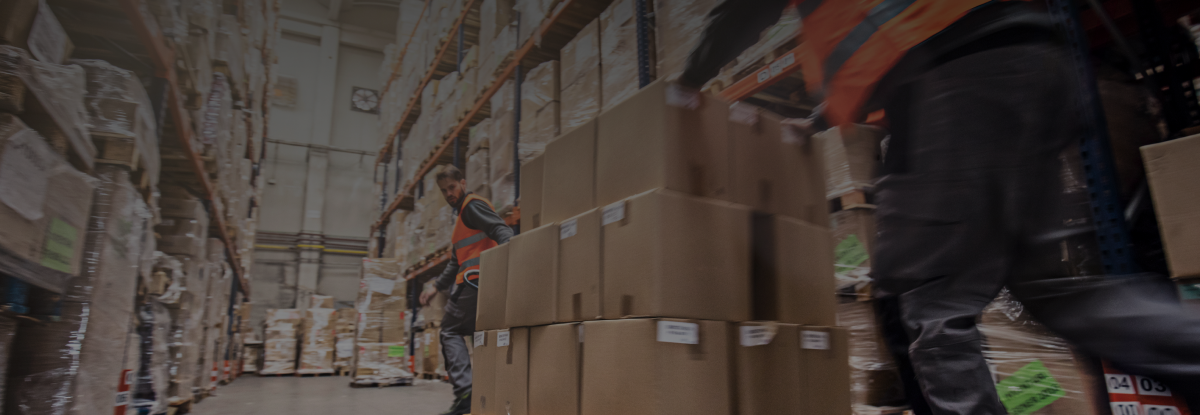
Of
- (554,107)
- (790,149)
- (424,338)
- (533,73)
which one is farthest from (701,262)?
(424,338)

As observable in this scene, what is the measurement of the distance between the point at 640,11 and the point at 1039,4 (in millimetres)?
2174

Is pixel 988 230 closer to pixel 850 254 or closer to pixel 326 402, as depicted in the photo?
pixel 850 254

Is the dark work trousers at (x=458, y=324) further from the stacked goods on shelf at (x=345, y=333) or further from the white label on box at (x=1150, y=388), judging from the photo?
the stacked goods on shelf at (x=345, y=333)

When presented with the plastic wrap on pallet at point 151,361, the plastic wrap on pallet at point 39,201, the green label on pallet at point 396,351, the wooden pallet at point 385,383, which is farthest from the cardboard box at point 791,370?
the green label on pallet at point 396,351

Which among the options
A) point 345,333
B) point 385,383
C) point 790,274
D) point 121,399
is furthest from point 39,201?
point 345,333

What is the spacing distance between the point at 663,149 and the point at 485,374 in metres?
1.24

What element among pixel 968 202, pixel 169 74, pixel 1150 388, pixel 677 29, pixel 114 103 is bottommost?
pixel 1150 388

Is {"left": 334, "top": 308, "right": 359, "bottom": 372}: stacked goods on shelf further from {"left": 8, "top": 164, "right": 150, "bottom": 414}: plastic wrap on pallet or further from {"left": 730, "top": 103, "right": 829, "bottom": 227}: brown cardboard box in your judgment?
{"left": 730, "top": 103, "right": 829, "bottom": 227}: brown cardboard box

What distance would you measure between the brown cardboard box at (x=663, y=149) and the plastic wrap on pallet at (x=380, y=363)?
547 centimetres

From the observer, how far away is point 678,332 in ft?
4.57

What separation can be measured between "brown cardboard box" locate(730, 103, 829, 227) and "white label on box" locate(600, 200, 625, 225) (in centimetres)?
32

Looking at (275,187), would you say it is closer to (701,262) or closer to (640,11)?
(640,11)

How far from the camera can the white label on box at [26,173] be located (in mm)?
1340

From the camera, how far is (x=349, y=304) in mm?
12711
